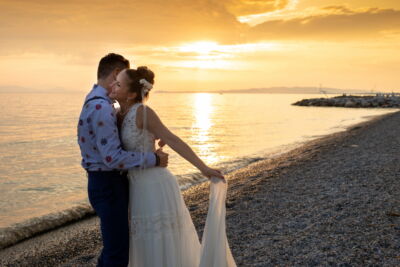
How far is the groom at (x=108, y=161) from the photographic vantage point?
3238mm

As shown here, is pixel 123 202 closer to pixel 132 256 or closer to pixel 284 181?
pixel 132 256

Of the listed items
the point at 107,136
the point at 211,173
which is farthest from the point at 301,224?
the point at 107,136

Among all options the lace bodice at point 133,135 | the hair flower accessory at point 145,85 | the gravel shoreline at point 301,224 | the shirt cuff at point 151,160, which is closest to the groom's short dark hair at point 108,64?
the hair flower accessory at point 145,85

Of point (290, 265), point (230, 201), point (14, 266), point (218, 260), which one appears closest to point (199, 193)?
point (230, 201)

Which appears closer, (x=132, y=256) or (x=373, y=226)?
(x=132, y=256)

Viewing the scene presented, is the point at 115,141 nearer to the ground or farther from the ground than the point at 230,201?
farther from the ground

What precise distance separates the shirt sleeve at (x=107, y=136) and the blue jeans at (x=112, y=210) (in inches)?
8.2

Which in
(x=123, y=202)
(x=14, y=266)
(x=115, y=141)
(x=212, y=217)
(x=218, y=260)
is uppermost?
(x=115, y=141)

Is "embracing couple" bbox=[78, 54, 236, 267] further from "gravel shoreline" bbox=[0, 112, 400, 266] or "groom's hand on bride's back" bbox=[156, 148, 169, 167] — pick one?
"gravel shoreline" bbox=[0, 112, 400, 266]

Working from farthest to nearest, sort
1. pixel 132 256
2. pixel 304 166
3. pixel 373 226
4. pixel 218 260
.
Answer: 1. pixel 304 166
2. pixel 373 226
3. pixel 218 260
4. pixel 132 256

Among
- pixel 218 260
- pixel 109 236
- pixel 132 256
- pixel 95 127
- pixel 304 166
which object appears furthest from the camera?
pixel 304 166

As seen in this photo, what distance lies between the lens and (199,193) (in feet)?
37.5

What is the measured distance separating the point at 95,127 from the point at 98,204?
75 cm

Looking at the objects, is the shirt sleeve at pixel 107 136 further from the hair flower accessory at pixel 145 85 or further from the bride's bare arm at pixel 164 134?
the hair flower accessory at pixel 145 85
